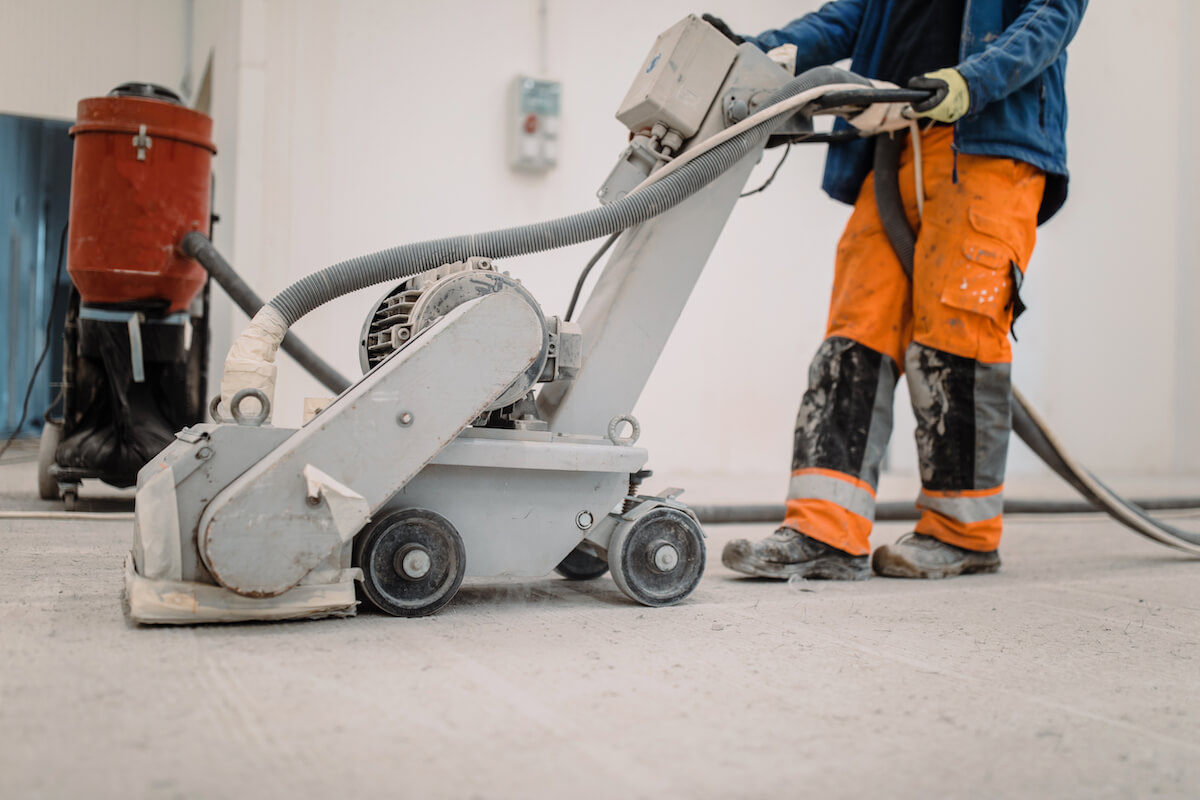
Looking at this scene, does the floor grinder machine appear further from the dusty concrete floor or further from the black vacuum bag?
the black vacuum bag

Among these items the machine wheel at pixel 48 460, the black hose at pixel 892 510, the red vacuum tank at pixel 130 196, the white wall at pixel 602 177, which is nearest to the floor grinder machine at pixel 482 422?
the black hose at pixel 892 510

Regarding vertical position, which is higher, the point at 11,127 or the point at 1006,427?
the point at 11,127

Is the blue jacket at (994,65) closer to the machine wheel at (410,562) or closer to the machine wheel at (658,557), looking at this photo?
the machine wheel at (658,557)

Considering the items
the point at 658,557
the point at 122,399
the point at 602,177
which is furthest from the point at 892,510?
the point at 602,177

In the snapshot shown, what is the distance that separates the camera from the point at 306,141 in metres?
3.69

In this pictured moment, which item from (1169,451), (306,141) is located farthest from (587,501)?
(1169,451)

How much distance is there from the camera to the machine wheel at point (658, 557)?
1.32 metres

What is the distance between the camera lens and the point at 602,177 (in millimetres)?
4219

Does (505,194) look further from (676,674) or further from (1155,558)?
(676,674)

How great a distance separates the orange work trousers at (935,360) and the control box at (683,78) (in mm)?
510

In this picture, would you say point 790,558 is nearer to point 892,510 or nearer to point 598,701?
point 598,701

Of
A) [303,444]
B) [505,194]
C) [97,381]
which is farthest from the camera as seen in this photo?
[505,194]

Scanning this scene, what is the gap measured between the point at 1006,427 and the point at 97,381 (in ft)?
7.19

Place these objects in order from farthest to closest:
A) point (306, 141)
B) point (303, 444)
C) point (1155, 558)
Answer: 1. point (306, 141)
2. point (1155, 558)
3. point (303, 444)
